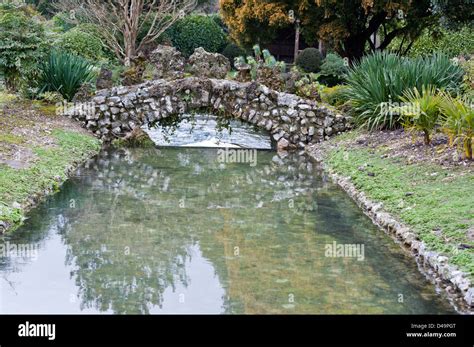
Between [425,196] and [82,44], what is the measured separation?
18485mm

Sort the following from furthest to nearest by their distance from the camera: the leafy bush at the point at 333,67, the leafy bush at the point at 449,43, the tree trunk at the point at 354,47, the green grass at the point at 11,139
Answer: the leafy bush at the point at 333,67
the leafy bush at the point at 449,43
the tree trunk at the point at 354,47
the green grass at the point at 11,139

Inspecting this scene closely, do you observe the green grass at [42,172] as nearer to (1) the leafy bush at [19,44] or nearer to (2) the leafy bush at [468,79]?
(1) the leafy bush at [19,44]

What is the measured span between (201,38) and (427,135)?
23.4 metres

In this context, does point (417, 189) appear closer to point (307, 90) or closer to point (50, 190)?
point (50, 190)

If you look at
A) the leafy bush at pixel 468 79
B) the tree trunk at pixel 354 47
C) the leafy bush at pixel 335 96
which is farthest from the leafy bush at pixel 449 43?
the leafy bush at pixel 468 79

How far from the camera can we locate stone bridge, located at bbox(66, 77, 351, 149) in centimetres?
1889

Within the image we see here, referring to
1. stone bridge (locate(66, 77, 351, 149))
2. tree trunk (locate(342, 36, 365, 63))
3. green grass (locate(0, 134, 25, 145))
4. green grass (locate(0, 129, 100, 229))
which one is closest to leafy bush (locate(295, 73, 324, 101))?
stone bridge (locate(66, 77, 351, 149))

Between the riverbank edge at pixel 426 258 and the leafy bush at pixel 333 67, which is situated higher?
the leafy bush at pixel 333 67

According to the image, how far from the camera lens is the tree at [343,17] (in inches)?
865

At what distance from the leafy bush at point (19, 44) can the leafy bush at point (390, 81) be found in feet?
27.9

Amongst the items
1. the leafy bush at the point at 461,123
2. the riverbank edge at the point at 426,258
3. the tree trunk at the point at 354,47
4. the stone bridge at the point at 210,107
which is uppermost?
the tree trunk at the point at 354,47

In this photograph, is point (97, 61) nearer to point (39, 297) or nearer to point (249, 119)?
point (249, 119)

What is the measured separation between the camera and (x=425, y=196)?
11.1 metres
